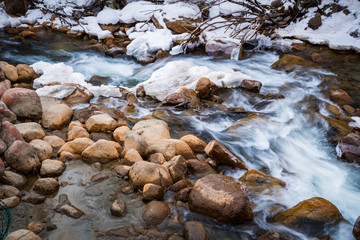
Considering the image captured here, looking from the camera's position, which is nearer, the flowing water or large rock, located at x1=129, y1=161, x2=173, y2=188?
the flowing water

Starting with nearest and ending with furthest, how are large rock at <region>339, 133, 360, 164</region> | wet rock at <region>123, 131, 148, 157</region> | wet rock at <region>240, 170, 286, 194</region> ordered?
wet rock at <region>240, 170, 286, 194</region> → wet rock at <region>123, 131, 148, 157</region> → large rock at <region>339, 133, 360, 164</region>

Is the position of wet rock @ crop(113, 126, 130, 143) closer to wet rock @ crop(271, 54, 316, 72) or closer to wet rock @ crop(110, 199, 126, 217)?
wet rock @ crop(110, 199, 126, 217)

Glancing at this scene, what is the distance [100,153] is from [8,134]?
99 centimetres

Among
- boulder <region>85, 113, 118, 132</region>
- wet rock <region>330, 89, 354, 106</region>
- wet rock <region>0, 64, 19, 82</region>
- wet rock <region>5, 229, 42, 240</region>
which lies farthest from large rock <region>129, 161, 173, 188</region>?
wet rock <region>330, 89, 354, 106</region>

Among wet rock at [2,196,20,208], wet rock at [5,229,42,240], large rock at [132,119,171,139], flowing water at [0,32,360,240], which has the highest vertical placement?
wet rock at [5,229,42,240]

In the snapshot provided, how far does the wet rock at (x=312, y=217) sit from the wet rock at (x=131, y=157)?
1666 millimetres

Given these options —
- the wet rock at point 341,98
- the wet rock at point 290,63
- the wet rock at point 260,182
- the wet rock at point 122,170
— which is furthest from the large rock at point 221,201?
the wet rock at point 290,63

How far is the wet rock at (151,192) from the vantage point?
8.36 feet

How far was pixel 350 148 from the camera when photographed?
3.61 m

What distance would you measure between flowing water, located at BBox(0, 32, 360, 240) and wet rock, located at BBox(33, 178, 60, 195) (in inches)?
3.9

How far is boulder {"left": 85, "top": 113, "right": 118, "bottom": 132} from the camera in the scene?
3650mm

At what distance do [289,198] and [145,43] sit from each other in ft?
21.4

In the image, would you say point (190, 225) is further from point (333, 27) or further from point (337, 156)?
point (333, 27)

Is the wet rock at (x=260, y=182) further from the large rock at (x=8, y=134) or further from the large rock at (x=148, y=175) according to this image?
the large rock at (x=8, y=134)
